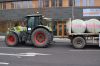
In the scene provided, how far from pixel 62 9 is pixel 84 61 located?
2760 centimetres

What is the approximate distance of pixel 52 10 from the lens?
40375 millimetres

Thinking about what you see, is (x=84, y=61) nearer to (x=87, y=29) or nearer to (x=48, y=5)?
(x=87, y=29)

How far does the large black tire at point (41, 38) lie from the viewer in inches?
767

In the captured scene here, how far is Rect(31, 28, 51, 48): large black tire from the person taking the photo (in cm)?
1948

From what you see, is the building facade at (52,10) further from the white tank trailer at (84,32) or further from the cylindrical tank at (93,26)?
the cylindrical tank at (93,26)

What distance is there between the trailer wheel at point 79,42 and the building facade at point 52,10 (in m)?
18.4

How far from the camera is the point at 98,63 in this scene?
40.5 feet

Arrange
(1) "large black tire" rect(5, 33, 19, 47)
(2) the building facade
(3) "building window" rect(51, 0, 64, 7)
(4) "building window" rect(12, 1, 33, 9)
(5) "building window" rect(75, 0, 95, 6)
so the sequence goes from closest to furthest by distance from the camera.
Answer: (1) "large black tire" rect(5, 33, 19, 47) < (2) the building facade < (5) "building window" rect(75, 0, 95, 6) < (3) "building window" rect(51, 0, 64, 7) < (4) "building window" rect(12, 1, 33, 9)

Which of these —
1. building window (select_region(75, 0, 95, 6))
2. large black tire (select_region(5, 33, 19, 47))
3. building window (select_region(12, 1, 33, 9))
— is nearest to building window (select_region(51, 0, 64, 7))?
building window (select_region(75, 0, 95, 6))

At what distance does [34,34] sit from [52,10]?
20.9 metres

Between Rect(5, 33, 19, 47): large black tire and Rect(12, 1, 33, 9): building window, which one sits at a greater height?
Rect(12, 1, 33, 9): building window

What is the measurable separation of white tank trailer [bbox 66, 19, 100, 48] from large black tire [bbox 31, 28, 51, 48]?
1.75m

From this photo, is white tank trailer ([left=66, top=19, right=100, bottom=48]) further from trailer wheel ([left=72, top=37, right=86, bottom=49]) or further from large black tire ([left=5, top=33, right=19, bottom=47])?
large black tire ([left=5, top=33, right=19, bottom=47])

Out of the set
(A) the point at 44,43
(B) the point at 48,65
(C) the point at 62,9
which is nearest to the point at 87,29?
(A) the point at 44,43
